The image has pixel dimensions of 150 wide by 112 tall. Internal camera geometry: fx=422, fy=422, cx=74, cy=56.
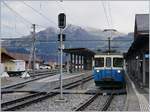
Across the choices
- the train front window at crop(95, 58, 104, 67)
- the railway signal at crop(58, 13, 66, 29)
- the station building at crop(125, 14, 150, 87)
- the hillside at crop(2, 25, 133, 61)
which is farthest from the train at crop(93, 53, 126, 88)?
the hillside at crop(2, 25, 133, 61)

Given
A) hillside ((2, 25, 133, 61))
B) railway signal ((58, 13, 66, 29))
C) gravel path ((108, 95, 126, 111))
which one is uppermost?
hillside ((2, 25, 133, 61))

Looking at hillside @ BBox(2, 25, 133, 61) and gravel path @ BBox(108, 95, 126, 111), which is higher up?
hillside @ BBox(2, 25, 133, 61)

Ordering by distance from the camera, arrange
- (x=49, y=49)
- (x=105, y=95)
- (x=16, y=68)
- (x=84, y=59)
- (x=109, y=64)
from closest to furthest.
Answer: (x=105, y=95) → (x=109, y=64) → (x=16, y=68) → (x=84, y=59) → (x=49, y=49)

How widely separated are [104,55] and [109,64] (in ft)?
2.10

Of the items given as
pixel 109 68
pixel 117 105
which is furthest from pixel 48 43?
pixel 117 105

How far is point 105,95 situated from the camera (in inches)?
935

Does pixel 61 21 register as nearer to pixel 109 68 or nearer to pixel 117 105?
pixel 117 105

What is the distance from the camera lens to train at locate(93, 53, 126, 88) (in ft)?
85.2

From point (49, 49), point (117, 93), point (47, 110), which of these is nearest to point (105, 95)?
point (117, 93)

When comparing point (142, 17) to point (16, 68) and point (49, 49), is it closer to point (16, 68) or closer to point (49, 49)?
point (16, 68)

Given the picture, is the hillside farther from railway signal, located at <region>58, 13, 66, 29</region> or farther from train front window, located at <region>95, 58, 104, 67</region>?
railway signal, located at <region>58, 13, 66, 29</region>

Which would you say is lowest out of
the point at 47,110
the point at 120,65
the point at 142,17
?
the point at 47,110

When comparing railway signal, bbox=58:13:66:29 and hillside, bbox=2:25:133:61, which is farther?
hillside, bbox=2:25:133:61

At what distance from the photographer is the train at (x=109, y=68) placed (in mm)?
25969
